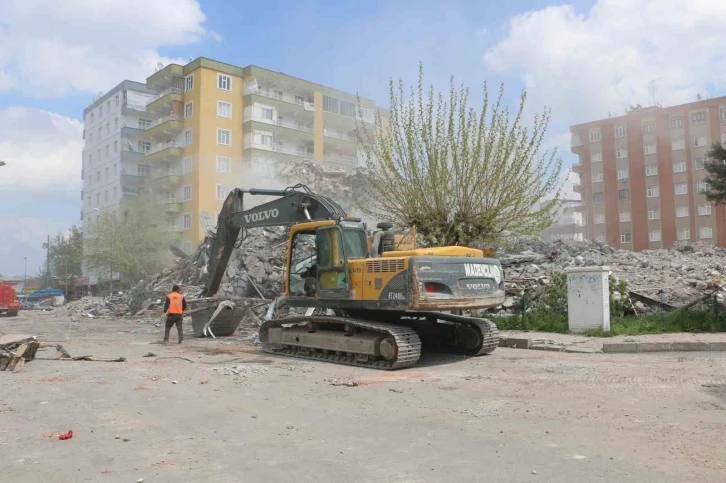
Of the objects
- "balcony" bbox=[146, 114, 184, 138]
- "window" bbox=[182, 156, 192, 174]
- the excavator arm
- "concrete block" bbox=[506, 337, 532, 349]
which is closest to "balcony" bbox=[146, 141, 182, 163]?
"window" bbox=[182, 156, 192, 174]

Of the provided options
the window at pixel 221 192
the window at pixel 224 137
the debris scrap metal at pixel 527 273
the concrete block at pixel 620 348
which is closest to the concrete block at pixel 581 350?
the concrete block at pixel 620 348

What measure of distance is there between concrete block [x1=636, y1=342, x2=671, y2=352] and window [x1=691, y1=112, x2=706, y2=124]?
3999 centimetres

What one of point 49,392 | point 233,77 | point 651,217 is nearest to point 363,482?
point 49,392

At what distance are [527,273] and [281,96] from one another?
1453 inches

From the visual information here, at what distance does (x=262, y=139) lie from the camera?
49250 millimetres

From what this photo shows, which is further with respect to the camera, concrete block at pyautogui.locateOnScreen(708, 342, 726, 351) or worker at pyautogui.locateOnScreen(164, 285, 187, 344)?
worker at pyautogui.locateOnScreen(164, 285, 187, 344)

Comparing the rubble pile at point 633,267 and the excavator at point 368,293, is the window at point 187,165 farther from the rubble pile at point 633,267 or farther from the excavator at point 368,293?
the excavator at point 368,293

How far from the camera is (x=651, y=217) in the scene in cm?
5541

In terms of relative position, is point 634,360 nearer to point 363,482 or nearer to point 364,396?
point 364,396

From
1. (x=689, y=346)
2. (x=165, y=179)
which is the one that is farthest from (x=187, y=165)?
(x=689, y=346)

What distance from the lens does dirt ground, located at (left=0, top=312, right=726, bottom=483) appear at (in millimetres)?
4477

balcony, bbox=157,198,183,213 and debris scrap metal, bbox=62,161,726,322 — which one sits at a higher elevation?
balcony, bbox=157,198,183,213

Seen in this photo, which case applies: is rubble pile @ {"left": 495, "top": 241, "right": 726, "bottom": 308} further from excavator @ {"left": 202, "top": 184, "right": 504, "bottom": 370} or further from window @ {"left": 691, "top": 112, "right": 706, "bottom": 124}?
window @ {"left": 691, "top": 112, "right": 706, "bottom": 124}

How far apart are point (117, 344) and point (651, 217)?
171 ft
